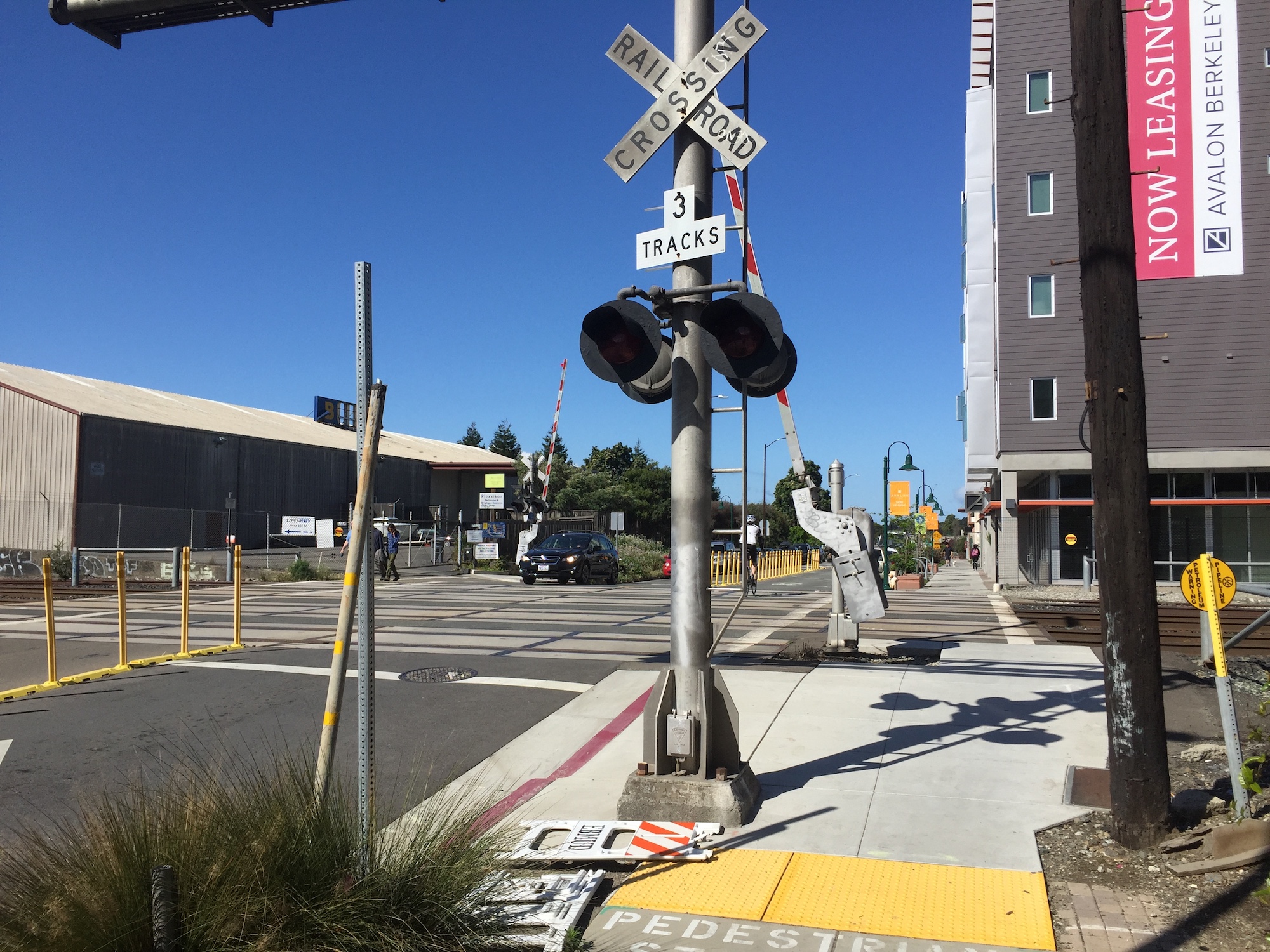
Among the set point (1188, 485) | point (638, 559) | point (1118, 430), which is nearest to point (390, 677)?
point (1118, 430)

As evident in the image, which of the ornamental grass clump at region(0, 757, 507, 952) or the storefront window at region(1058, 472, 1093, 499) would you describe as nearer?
the ornamental grass clump at region(0, 757, 507, 952)

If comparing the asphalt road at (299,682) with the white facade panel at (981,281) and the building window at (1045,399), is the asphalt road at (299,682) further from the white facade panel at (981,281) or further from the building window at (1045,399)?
the white facade panel at (981,281)

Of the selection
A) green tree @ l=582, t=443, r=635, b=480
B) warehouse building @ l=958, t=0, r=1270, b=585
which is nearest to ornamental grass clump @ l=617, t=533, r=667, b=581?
warehouse building @ l=958, t=0, r=1270, b=585

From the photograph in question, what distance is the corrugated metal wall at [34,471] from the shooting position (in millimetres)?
32844

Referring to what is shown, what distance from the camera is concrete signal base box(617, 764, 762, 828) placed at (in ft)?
17.2

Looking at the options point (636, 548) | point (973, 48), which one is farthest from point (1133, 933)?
point (973, 48)

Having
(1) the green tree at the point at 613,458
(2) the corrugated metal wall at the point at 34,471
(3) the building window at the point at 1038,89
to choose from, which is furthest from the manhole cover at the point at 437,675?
(1) the green tree at the point at 613,458

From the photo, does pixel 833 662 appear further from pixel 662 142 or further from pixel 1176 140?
pixel 1176 140

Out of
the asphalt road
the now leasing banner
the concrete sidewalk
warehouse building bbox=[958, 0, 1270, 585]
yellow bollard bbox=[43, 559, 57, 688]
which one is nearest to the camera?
the concrete sidewalk

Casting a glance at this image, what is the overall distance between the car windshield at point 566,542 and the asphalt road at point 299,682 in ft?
25.9

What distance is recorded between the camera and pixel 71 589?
23250 mm

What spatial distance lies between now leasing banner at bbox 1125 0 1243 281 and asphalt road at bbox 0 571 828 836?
16.7 meters

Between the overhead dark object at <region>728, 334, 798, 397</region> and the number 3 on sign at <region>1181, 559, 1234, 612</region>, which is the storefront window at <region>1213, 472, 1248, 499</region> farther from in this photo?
the overhead dark object at <region>728, 334, 798, 397</region>

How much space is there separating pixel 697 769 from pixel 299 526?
99.5 feet
